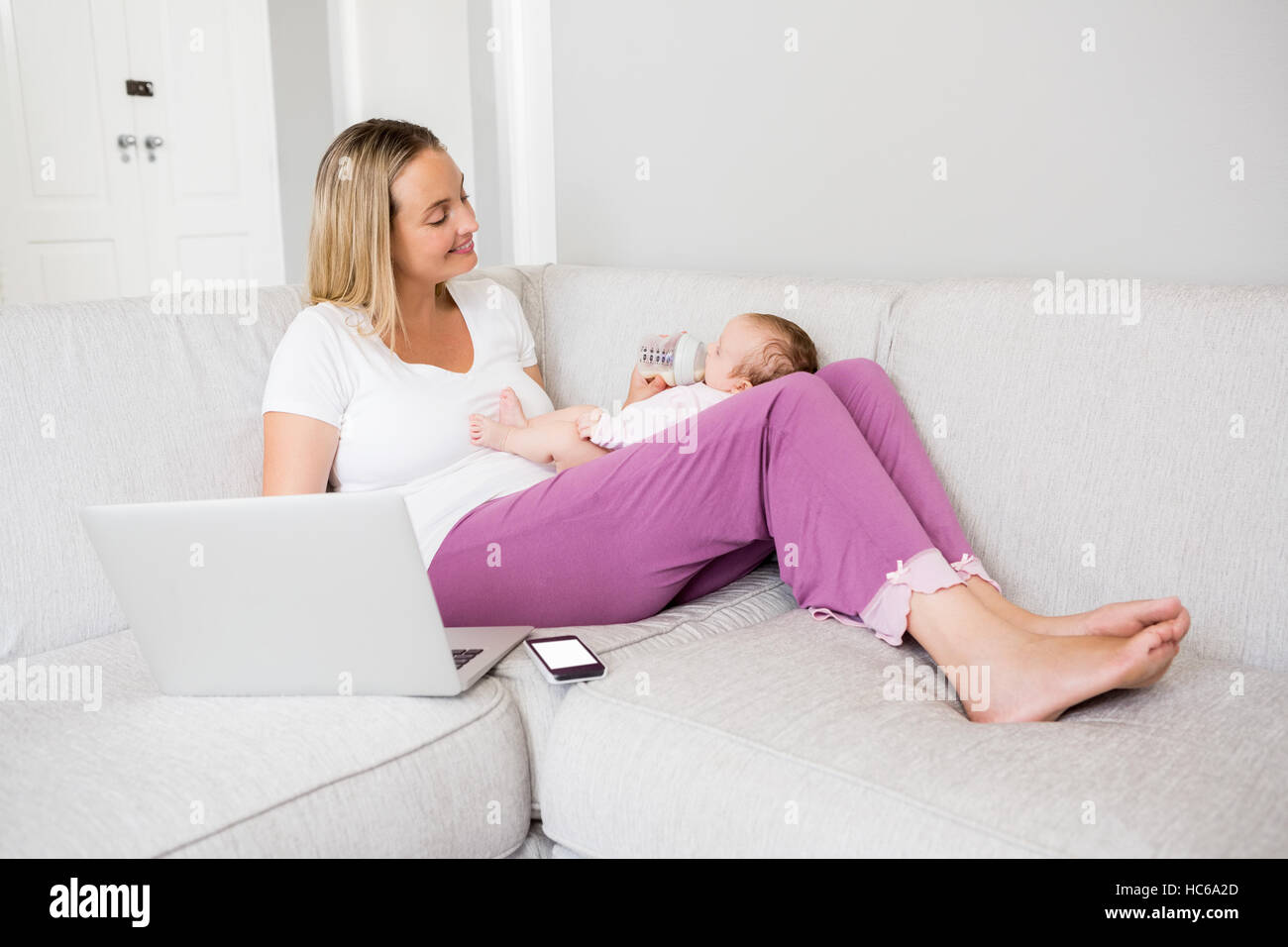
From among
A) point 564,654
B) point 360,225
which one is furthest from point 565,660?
point 360,225

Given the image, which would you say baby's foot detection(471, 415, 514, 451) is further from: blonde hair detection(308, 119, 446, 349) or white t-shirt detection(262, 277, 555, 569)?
blonde hair detection(308, 119, 446, 349)

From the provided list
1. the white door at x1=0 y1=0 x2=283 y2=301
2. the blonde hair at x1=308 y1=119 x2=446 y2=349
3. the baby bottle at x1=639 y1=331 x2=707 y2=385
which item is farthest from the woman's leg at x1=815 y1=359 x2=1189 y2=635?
the white door at x1=0 y1=0 x2=283 y2=301

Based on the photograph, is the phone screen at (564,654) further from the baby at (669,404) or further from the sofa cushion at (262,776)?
the baby at (669,404)

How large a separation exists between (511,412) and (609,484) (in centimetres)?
39

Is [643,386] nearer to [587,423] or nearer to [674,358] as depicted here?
[674,358]

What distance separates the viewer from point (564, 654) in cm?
135

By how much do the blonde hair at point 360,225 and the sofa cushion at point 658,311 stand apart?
0.47 m

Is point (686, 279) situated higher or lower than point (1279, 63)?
lower

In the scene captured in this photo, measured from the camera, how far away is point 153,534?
1155 millimetres

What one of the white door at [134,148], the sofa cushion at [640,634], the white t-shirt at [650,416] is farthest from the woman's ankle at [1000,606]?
the white door at [134,148]
